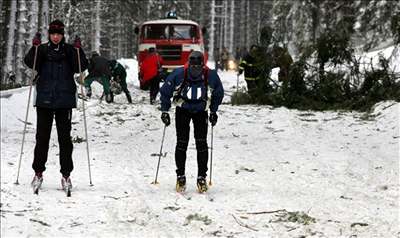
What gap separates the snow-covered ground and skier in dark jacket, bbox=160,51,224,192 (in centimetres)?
48

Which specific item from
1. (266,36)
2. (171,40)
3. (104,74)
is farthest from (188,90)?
(171,40)

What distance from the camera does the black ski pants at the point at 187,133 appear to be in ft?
26.1

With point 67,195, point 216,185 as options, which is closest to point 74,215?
point 67,195

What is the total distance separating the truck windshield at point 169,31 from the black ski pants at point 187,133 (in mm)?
16093

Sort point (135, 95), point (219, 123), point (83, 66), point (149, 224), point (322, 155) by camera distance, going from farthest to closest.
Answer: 1. point (135, 95)
2. point (219, 123)
3. point (322, 155)
4. point (83, 66)
5. point (149, 224)

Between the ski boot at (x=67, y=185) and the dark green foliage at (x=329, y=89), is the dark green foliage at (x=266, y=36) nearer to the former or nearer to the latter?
the dark green foliage at (x=329, y=89)

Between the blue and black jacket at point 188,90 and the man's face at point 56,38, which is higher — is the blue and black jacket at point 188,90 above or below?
below

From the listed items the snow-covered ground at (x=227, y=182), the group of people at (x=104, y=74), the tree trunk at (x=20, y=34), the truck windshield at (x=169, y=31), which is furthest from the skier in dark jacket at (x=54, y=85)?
the tree trunk at (x=20, y=34)

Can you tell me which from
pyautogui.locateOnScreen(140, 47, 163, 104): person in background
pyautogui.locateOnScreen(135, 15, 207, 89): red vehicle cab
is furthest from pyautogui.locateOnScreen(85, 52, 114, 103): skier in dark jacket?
pyautogui.locateOnScreen(135, 15, 207, 89): red vehicle cab

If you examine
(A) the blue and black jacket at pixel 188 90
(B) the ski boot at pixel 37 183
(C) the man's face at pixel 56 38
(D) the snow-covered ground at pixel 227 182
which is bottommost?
(D) the snow-covered ground at pixel 227 182

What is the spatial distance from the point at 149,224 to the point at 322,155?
16.4ft

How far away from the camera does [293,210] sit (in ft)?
24.4

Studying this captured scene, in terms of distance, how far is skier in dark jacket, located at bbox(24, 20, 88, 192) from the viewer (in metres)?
7.36

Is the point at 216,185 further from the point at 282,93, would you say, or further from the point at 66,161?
the point at 282,93
